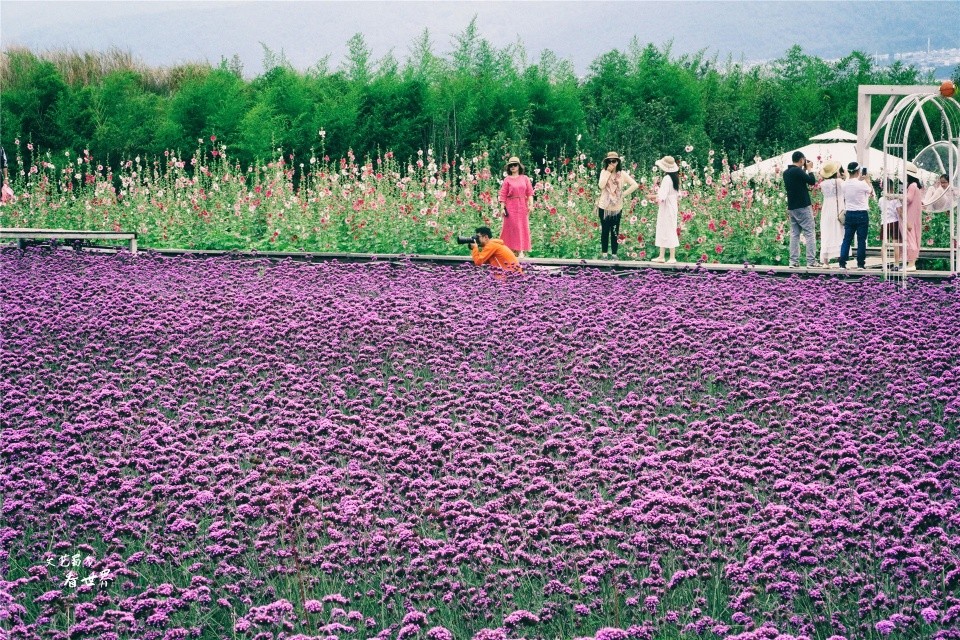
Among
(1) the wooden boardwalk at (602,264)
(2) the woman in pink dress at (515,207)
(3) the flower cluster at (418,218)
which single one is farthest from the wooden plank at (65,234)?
(2) the woman in pink dress at (515,207)

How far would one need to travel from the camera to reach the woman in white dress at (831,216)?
15594 mm

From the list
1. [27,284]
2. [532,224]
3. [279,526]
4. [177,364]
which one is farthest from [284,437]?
[532,224]

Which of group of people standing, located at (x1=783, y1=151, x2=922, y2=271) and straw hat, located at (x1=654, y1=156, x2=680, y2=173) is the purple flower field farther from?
straw hat, located at (x1=654, y1=156, x2=680, y2=173)

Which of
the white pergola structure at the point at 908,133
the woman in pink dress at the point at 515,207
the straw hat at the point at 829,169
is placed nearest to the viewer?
the white pergola structure at the point at 908,133

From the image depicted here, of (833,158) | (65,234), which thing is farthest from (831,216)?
(65,234)

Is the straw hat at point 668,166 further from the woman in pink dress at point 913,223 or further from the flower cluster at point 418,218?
the woman in pink dress at point 913,223

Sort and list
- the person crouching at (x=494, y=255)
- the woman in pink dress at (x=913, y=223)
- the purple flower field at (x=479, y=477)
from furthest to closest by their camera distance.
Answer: the woman in pink dress at (x=913, y=223), the person crouching at (x=494, y=255), the purple flower field at (x=479, y=477)

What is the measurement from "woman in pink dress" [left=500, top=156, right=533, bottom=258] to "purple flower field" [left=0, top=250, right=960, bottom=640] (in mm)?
5740

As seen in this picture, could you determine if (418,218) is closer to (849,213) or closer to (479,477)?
(849,213)

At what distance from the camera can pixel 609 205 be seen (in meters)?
15.3

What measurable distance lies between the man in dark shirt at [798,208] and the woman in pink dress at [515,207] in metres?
3.14

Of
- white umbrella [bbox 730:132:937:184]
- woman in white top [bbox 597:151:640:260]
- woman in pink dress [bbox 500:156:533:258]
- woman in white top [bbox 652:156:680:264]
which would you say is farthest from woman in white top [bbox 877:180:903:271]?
white umbrella [bbox 730:132:937:184]

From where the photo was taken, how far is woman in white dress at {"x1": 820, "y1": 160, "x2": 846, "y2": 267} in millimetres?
15594

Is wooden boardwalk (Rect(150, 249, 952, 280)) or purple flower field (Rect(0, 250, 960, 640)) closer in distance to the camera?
purple flower field (Rect(0, 250, 960, 640))
